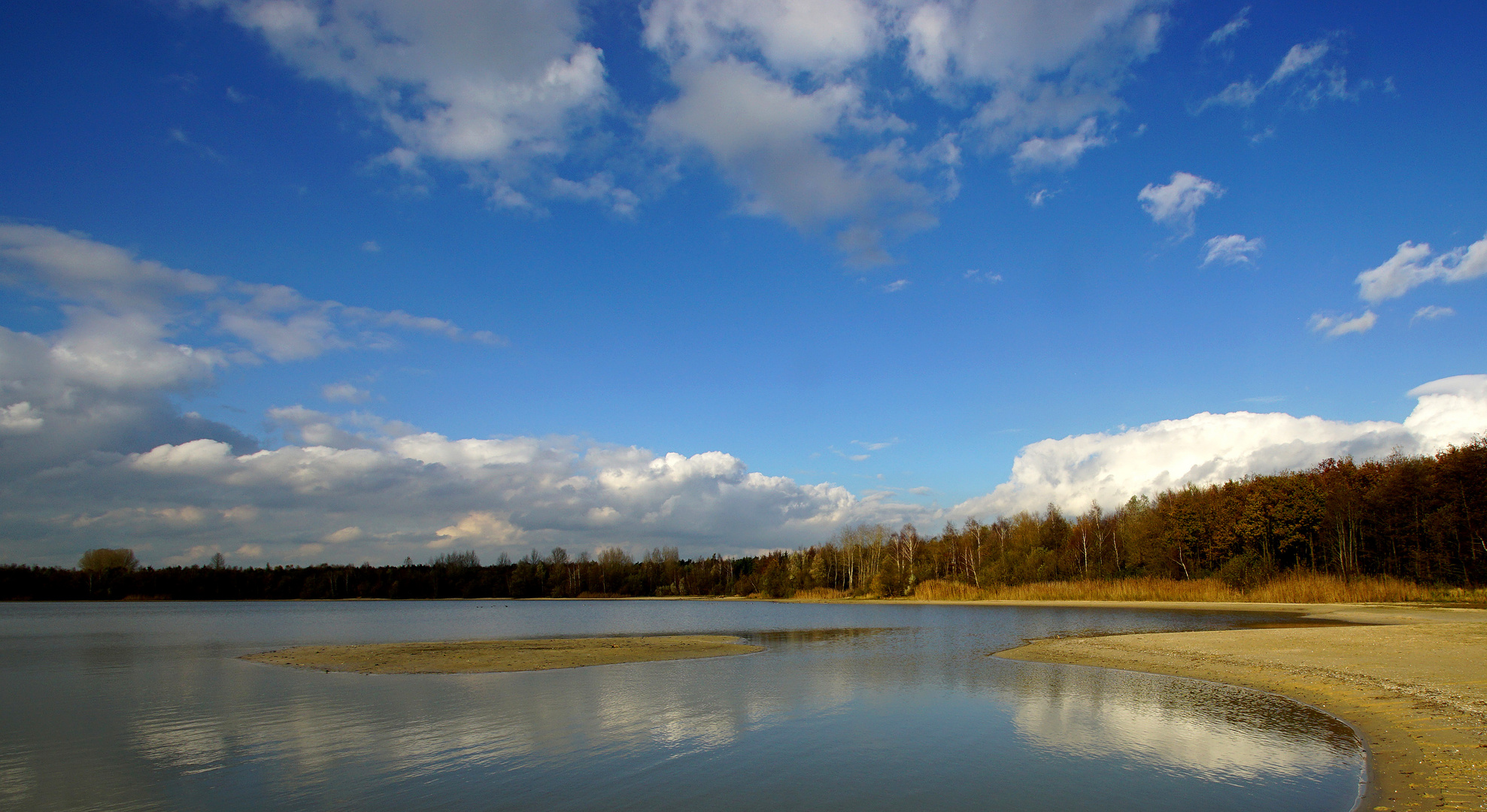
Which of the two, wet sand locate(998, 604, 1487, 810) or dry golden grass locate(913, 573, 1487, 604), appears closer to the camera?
wet sand locate(998, 604, 1487, 810)

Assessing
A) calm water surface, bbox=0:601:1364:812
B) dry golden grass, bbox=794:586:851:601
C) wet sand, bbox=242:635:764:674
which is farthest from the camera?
dry golden grass, bbox=794:586:851:601

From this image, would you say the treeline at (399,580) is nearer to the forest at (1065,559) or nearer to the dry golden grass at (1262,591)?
the forest at (1065,559)

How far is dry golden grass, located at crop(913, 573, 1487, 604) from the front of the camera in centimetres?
5088

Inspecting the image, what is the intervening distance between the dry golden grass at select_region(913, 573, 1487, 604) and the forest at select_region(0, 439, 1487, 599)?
8.83 feet

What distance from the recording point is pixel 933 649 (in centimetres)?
3178

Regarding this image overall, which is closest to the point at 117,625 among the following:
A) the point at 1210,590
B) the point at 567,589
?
the point at 1210,590

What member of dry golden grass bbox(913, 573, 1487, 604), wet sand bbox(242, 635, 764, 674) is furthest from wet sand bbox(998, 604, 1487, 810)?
dry golden grass bbox(913, 573, 1487, 604)

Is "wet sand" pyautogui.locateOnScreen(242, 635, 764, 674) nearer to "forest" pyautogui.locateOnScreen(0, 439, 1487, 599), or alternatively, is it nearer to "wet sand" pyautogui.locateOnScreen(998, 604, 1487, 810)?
"wet sand" pyautogui.locateOnScreen(998, 604, 1487, 810)

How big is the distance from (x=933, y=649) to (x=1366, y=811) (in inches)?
923

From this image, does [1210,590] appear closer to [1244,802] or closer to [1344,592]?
[1344,592]

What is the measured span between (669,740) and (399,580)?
176m

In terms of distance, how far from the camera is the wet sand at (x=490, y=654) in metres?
26.1

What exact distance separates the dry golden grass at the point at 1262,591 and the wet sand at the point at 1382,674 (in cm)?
1402

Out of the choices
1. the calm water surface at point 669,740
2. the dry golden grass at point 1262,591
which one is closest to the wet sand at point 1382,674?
the calm water surface at point 669,740
